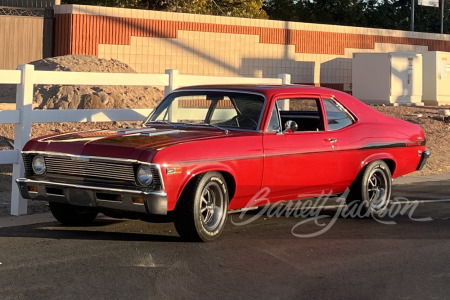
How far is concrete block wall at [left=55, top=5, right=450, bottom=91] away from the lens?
29141 millimetres

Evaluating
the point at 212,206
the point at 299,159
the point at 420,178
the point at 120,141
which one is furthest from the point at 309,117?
the point at 420,178

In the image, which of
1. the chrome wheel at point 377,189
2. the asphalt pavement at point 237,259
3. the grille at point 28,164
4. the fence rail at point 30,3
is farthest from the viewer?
the fence rail at point 30,3

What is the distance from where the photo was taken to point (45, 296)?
6215 mm

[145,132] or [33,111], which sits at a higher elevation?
[33,111]

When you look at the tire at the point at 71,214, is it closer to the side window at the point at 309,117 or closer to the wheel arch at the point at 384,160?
the side window at the point at 309,117

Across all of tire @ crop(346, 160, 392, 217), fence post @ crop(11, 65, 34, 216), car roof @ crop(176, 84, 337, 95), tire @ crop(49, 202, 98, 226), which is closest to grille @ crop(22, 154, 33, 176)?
tire @ crop(49, 202, 98, 226)

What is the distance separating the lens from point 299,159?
9.30 m

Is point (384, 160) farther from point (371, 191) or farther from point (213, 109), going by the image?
point (213, 109)

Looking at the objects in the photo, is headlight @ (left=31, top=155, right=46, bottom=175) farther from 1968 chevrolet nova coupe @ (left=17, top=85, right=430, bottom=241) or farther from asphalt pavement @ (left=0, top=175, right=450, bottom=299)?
asphalt pavement @ (left=0, top=175, right=450, bottom=299)

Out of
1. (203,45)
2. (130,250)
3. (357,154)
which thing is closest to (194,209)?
(130,250)

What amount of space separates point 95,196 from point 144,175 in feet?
Answer: 1.82

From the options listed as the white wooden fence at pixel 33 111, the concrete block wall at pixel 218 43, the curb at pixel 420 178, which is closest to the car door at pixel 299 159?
the white wooden fence at pixel 33 111

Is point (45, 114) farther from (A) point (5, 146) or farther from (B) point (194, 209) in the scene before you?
(A) point (5, 146)

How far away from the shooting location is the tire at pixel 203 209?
319 inches
